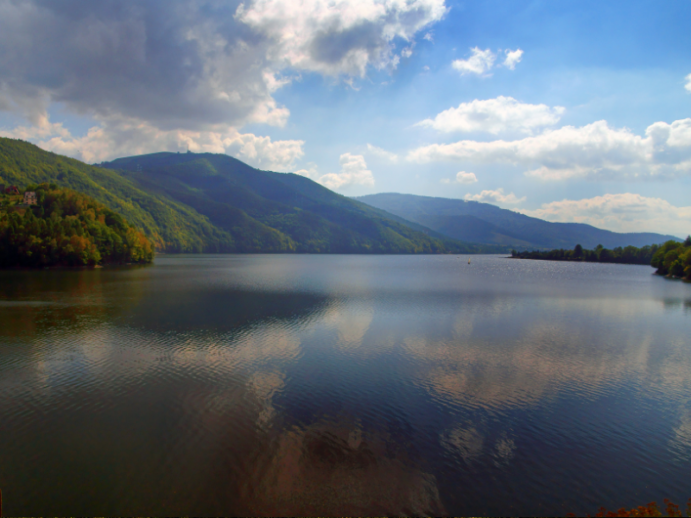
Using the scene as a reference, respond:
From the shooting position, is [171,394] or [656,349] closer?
[171,394]

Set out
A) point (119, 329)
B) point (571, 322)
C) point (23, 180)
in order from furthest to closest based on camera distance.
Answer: point (23, 180) → point (571, 322) → point (119, 329)

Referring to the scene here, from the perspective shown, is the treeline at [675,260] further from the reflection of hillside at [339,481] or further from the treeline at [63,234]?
the treeline at [63,234]

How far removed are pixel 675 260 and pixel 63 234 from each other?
172 meters

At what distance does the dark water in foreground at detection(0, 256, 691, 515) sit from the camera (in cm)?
1133

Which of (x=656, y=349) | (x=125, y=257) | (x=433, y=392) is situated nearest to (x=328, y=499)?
(x=433, y=392)

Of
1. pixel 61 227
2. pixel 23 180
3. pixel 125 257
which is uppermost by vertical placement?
pixel 23 180

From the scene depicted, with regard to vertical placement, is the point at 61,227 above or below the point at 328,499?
above

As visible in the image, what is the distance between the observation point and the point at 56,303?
43469mm

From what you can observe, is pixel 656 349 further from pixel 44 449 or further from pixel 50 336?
pixel 50 336

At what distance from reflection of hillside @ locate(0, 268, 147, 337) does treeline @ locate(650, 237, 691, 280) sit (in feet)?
427

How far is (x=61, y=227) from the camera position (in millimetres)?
95188

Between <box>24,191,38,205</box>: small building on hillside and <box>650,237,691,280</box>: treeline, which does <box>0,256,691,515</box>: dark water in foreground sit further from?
<box>24,191,38,205</box>: small building on hillside

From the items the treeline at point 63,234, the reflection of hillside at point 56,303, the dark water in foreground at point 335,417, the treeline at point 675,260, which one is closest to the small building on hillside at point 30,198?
the treeline at point 63,234

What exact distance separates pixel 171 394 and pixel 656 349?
116 feet
